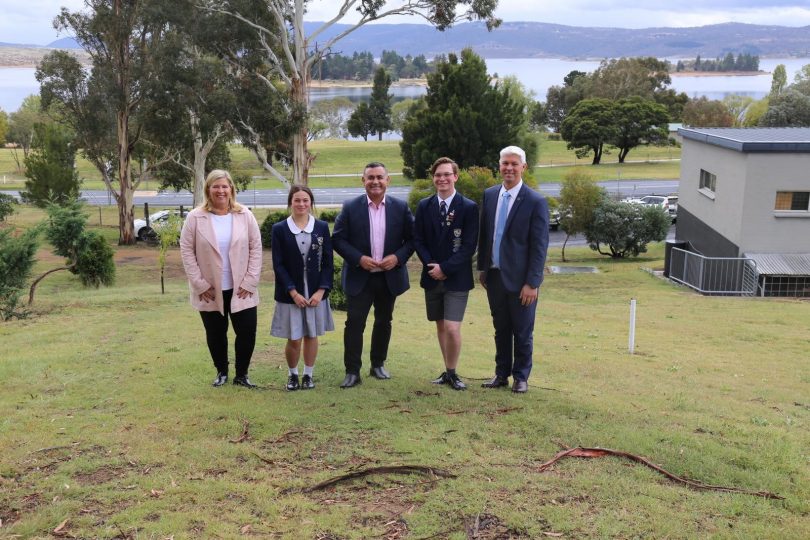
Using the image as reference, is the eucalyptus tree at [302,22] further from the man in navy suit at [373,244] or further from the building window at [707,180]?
the man in navy suit at [373,244]

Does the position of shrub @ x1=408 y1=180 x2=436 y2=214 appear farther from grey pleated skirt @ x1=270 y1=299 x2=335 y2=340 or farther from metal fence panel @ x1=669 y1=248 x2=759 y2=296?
grey pleated skirt @ x1=270 y1=299 x2=335 y2=340

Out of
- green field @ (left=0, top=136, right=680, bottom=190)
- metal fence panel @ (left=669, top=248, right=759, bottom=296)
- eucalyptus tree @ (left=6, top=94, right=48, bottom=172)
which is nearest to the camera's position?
metal fence panel @ (left=669, top=248, right=759, bottom=296)

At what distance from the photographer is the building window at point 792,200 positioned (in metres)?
24.0

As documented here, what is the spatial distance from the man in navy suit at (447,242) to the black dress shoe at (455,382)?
0.44 m

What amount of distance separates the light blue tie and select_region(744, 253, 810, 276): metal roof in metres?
18.8

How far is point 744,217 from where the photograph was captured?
2400 cm

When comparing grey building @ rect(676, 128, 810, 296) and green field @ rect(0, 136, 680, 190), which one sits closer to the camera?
grey building @ rect(676, 128, 810, 296)

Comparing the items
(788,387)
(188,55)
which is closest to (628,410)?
(788,387)

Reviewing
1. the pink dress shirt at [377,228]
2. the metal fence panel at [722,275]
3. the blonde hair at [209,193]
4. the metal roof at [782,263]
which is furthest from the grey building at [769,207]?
the blonde hair at [209,193]

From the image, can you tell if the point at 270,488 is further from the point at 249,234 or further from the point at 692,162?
the point at 692,162

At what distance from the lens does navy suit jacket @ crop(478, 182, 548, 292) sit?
22.1 feet

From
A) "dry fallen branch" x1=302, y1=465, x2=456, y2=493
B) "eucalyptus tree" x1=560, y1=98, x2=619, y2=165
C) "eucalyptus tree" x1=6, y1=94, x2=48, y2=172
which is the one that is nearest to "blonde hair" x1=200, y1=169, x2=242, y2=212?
"dry fallen branch" x1=302, y1=465, x2=456, y2=493

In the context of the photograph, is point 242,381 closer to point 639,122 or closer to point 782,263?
point 782,263

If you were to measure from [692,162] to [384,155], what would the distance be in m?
48.5
